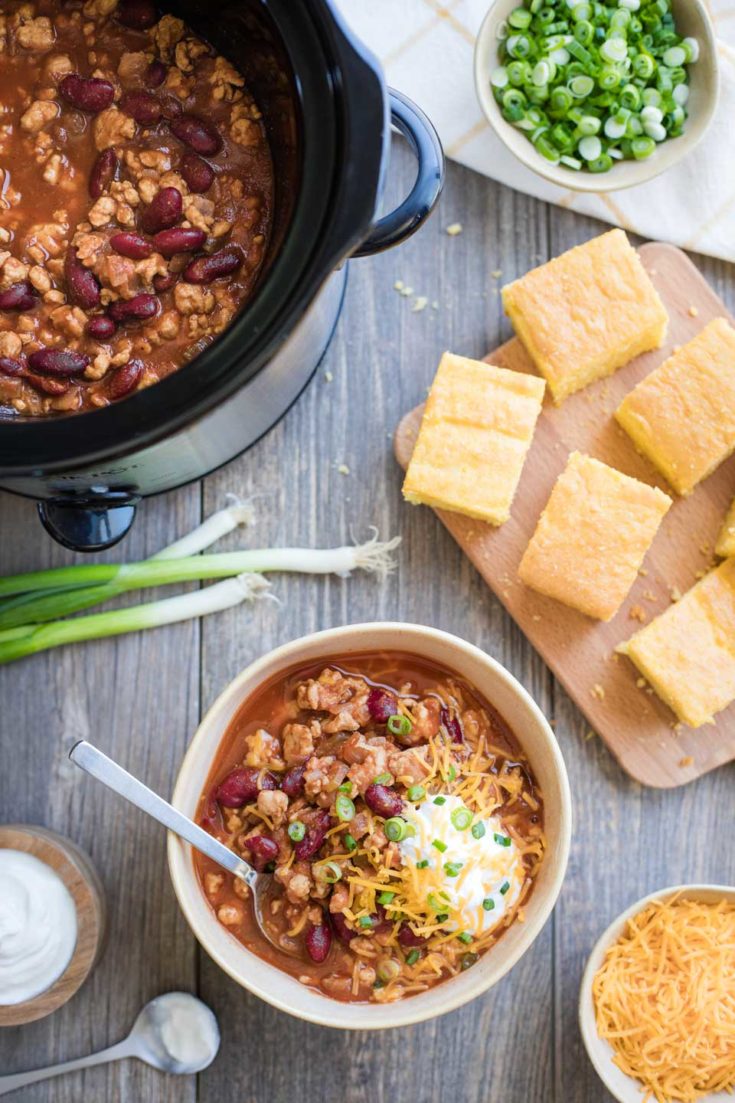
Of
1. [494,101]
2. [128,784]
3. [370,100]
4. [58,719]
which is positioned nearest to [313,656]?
[128,784]

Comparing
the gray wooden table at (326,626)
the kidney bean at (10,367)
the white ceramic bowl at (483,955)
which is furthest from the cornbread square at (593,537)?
the kidney bean at (10,367)

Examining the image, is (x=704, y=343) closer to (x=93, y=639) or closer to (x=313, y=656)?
(x=313, y=656)

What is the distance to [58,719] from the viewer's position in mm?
2361

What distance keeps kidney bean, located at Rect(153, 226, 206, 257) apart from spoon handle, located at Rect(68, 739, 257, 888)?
0.87 m

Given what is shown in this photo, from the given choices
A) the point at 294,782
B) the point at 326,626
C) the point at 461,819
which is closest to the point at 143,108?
the point at 326,626

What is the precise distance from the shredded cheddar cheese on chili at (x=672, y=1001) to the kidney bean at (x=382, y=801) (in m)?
0.61

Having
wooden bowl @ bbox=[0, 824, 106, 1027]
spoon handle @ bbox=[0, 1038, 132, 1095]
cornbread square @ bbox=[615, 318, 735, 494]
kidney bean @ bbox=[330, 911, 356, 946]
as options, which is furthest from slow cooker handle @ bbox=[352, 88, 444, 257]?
spoon handle @ bbox=[0, 1038, 132, 1095]

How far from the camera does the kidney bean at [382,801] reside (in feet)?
6.28

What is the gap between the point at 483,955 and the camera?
1.99m

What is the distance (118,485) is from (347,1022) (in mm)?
1054

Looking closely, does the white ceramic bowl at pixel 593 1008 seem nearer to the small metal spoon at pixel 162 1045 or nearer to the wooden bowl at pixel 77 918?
the small metal spoon at pixel 162 1045

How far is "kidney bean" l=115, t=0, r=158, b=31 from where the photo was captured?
5.88ft

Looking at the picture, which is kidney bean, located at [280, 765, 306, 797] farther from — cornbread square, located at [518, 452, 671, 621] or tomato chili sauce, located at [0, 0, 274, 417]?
tomato chili sauce, located at [0, 0, 274, 417]

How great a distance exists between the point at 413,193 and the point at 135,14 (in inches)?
23.7
